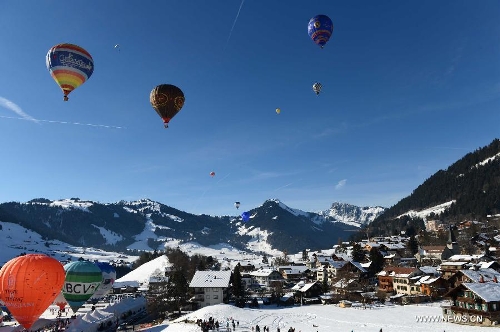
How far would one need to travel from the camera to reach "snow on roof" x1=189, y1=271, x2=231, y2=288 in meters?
57.5

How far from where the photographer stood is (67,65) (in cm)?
3609

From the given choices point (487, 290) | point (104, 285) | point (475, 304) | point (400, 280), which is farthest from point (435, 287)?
point (104, 285)

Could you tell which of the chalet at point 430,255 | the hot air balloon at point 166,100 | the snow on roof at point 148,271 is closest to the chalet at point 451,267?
the chalet at point 430,255

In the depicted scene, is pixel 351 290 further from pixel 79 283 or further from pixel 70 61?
pixel 70 61

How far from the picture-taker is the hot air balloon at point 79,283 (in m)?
44.8

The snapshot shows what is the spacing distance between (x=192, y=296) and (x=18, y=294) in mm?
31472

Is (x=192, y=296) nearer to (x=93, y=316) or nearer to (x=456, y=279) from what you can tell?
(x=93, y=316)

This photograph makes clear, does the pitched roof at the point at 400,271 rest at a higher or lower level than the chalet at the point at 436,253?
lower

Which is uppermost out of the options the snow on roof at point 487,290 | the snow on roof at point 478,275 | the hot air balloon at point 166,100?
the hot air balloon at point 166,100

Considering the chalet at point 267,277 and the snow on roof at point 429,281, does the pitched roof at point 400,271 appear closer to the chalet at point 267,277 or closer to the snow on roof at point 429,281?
the snow on roof at point 429,281

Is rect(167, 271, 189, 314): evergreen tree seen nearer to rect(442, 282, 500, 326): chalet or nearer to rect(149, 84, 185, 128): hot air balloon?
rect(149, 84, 185, 128): hot air balloon

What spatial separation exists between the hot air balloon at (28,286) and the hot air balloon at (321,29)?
119 ft

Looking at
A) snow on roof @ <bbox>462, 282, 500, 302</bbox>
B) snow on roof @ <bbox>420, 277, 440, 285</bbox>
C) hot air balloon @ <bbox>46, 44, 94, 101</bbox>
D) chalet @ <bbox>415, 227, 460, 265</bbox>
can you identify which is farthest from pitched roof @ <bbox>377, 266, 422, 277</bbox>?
hot air balloon @ <bbox>46, 44, 94, 101</bbox>

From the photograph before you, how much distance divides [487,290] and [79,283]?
45.1 meters
